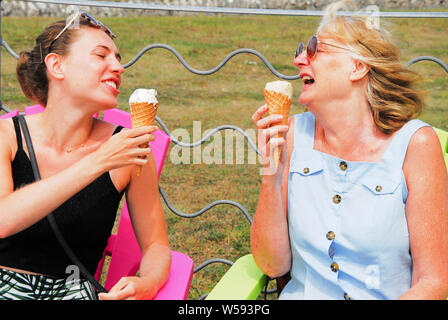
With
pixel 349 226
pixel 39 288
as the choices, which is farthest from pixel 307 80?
pixel 39 288

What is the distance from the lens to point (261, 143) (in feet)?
6.39

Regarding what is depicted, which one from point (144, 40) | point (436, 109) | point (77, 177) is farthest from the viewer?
point (144, 40)

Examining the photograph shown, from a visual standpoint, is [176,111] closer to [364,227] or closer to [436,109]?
[436,109]

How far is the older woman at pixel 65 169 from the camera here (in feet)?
6.87

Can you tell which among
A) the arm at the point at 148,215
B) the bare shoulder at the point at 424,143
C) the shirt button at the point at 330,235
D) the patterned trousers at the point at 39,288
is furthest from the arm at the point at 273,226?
the patterned trousers at the point at 39,288

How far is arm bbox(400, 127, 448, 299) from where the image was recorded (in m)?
1.92

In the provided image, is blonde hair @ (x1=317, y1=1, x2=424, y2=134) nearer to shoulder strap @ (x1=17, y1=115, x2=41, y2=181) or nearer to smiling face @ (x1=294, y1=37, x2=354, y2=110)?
smiling face @ (x1=294, y1=37, x2=354, y2=110)

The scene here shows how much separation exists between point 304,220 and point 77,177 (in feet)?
2.78

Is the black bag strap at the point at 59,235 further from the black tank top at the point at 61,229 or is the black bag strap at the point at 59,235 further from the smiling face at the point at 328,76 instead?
the smiling face at the point at 328,76

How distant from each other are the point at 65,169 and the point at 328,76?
1.01 meters

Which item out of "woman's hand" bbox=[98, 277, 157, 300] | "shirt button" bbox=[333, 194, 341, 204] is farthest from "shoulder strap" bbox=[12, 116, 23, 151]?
"shirt button" bbox=[333, 194, 341, 204]

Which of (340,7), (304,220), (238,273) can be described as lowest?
(238,273)

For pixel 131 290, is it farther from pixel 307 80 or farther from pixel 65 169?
pixel 307 80

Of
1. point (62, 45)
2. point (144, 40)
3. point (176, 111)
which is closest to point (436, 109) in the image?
point (176, 111)
